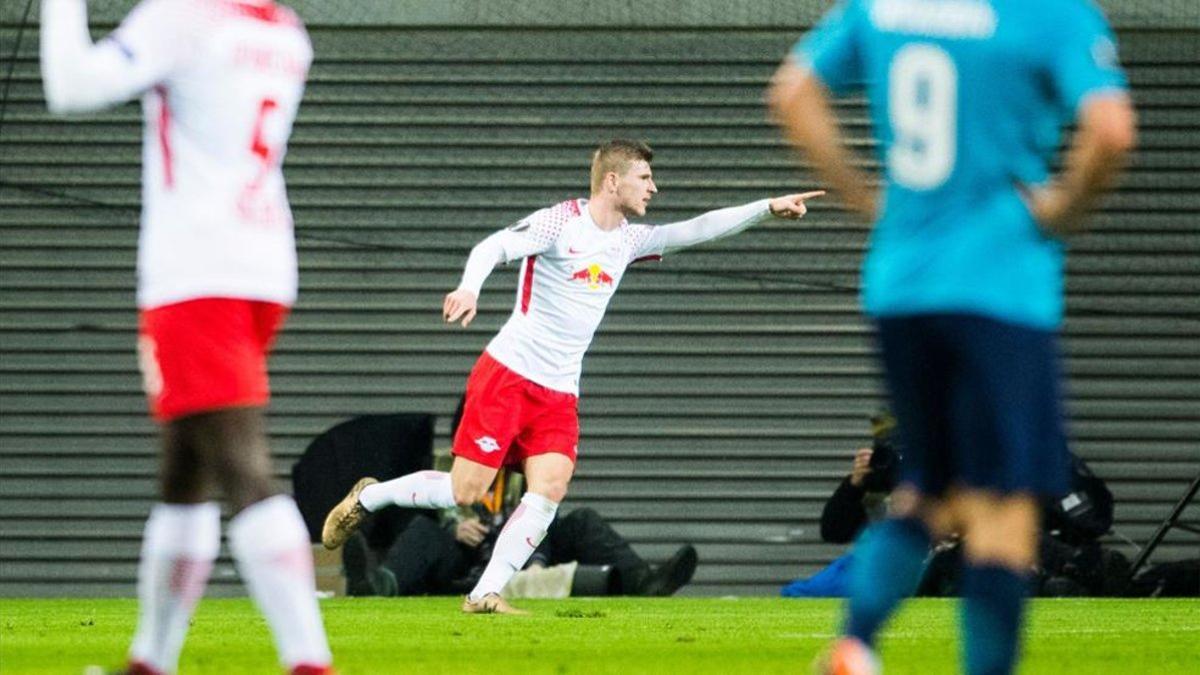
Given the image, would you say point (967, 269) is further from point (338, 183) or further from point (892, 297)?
point (338, 183)

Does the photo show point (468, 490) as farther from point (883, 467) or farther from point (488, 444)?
point (883, 467)

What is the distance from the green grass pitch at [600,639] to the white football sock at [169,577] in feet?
5.47

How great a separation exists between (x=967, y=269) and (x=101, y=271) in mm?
12800

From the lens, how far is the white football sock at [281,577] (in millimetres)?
5000

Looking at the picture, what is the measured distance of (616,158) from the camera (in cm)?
1127

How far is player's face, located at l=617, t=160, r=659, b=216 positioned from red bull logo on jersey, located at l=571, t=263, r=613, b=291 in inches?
14.5

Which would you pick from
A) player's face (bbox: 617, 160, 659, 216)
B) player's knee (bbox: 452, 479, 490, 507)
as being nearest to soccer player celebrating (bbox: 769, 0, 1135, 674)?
player's knee (bbox: 452, 479, 490, 507)

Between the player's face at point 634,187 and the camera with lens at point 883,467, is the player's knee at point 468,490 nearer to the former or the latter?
the player's face at point 634,187

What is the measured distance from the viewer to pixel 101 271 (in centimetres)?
1661

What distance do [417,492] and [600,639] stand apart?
2.83 metres

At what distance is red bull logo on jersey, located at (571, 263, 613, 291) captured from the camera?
36.7ft

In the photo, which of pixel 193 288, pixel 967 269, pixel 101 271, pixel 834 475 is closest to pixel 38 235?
pixel 101 271

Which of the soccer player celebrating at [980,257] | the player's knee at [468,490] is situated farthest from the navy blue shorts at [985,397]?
the player's knee at [468,490]

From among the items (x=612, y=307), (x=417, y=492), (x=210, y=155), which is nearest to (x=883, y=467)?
(x=612, y=307)
